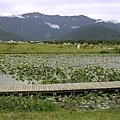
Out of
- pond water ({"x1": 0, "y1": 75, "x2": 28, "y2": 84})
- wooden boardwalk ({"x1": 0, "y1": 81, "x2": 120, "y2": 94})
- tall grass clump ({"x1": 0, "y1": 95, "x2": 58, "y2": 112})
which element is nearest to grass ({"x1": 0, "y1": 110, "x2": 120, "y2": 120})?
tall grass clump ({"x1": 0, "y1": 95, "x2": 58, "y2": 112})

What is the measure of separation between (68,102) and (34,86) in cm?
361

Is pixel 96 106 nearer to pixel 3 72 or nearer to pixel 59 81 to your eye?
pixel 59 81

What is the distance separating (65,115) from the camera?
10.3 meters

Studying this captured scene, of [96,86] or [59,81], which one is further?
[59,81]

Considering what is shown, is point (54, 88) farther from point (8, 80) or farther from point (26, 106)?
point (8, 80)

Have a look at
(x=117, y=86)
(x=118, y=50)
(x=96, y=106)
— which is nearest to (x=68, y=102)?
(x=96, y=106)

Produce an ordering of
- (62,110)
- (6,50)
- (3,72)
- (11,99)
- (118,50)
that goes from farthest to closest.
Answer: (118,50), (6,50), (3,72), (11,99), (62,110)

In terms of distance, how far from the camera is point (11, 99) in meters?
12.2

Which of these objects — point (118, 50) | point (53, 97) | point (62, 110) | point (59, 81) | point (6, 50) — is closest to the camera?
point (62, 110)

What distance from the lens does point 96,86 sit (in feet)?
52.4

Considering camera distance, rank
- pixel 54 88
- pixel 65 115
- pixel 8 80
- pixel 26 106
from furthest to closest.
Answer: pixel 8 80 < pixel 54 88 < pixel 26 106 < pixel 65 115

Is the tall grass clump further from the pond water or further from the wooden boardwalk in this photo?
the pond water

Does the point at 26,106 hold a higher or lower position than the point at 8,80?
higher

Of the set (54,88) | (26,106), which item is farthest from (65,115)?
(54,88)
